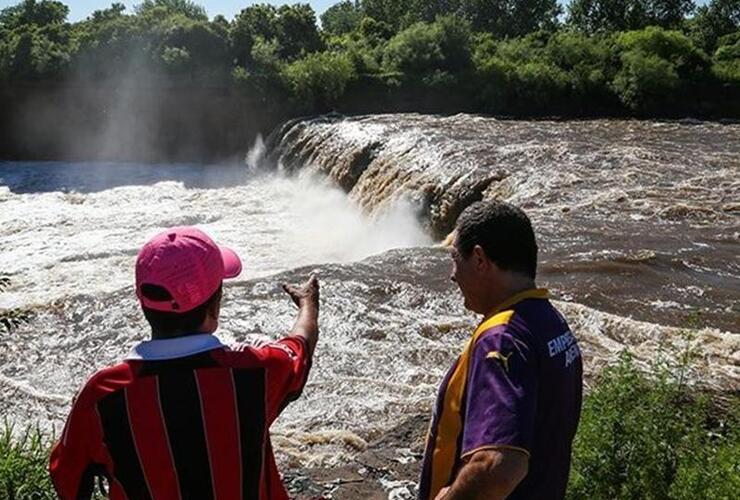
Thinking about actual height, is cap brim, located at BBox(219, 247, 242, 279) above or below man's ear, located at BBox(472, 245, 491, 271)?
below

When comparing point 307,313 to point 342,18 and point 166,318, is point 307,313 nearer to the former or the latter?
point 166,318

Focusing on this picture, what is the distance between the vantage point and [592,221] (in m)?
10.7

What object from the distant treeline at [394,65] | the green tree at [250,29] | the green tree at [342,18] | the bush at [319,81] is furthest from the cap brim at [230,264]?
the green tree at [342,18]

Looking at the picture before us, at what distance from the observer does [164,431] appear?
1.83 m

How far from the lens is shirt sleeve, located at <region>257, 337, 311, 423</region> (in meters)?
1.98

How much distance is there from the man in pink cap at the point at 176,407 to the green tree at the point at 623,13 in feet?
164

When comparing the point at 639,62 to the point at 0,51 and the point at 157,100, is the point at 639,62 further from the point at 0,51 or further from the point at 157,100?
the point at 0,51

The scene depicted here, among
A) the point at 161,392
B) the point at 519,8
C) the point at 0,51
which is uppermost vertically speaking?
the point at 519,8

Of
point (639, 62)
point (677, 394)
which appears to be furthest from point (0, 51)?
point (677, 394)

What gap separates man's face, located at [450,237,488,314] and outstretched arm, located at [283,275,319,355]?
17.6 inches

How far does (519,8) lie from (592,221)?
46055mm

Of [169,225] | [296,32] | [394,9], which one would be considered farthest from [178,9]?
[394,9]

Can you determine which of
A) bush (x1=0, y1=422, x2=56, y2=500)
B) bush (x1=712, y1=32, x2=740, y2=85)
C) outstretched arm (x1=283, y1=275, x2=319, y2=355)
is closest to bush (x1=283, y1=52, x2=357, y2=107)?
bush (x1=712, y1=32, x2=740, y2=85)

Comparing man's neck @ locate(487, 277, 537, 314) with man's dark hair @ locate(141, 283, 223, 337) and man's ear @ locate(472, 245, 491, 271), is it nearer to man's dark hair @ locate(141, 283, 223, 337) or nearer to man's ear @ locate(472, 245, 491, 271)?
man's ear @ locate(472, 245, 491, 271)
